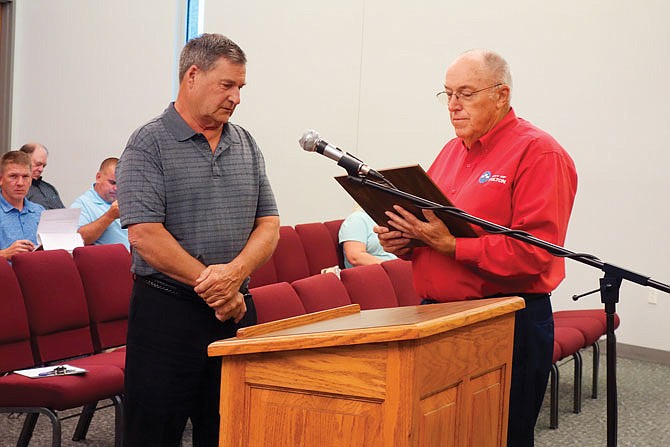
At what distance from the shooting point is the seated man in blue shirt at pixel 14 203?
570cm

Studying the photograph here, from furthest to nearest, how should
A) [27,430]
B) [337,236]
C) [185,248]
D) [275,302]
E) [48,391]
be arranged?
[337,236] → [27,430] → [275,302] → [48,391] → [185,248]

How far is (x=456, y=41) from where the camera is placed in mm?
7551

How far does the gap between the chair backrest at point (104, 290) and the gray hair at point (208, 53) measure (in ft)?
6.43

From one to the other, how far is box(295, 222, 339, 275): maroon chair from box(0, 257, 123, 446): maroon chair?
241cm

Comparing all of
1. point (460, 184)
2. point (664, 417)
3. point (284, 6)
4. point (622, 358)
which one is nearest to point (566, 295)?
point (622, 358)

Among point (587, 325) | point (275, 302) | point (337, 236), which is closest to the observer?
point (275, 302)

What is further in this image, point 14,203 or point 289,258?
point 289,258

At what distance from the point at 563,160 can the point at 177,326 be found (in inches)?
47.8

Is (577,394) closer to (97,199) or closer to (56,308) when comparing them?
(56,308)

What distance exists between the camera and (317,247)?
243 inches

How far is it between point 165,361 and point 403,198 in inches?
35.3

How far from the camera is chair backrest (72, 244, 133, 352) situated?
14.5 ft

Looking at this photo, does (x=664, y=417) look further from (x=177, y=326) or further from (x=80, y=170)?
(x=80, y=170)

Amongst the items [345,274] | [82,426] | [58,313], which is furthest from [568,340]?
[58,313]
